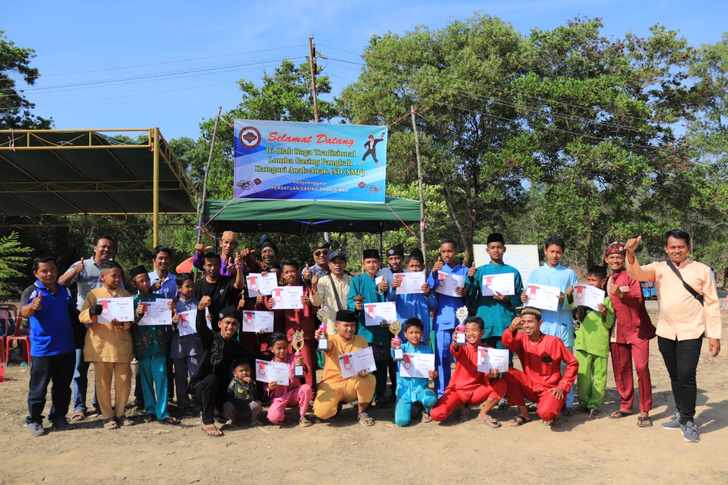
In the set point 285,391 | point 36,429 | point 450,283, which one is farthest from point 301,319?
point 36,429

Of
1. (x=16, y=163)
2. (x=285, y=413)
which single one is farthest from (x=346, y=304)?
(x=16, y=163)

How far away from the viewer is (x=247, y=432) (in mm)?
5309

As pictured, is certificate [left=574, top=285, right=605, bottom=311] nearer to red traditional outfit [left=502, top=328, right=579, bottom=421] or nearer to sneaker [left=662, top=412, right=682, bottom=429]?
red traditional outfit [left=502, top=328, right=579, bottom=421]

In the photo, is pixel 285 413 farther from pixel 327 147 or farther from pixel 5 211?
pixel 5 211

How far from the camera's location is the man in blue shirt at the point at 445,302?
6027 millimetres

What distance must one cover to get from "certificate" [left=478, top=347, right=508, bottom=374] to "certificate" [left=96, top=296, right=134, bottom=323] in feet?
10.3

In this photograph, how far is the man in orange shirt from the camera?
16.0ft

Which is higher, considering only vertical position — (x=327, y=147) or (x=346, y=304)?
(x=327, y=147)

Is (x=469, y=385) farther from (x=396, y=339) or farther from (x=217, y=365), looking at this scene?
(x=217, y=365)

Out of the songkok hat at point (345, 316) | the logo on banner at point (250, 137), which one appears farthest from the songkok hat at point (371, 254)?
the logo on banner at point (250, 137)

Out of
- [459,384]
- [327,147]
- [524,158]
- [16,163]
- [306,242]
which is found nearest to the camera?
[459,384]

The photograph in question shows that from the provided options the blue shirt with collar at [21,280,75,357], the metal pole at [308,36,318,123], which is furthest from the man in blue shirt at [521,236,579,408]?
the metal pole at [308,36,318,123]

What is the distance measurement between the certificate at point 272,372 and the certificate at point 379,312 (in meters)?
0.93

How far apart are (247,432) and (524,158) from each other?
18.1 metres
